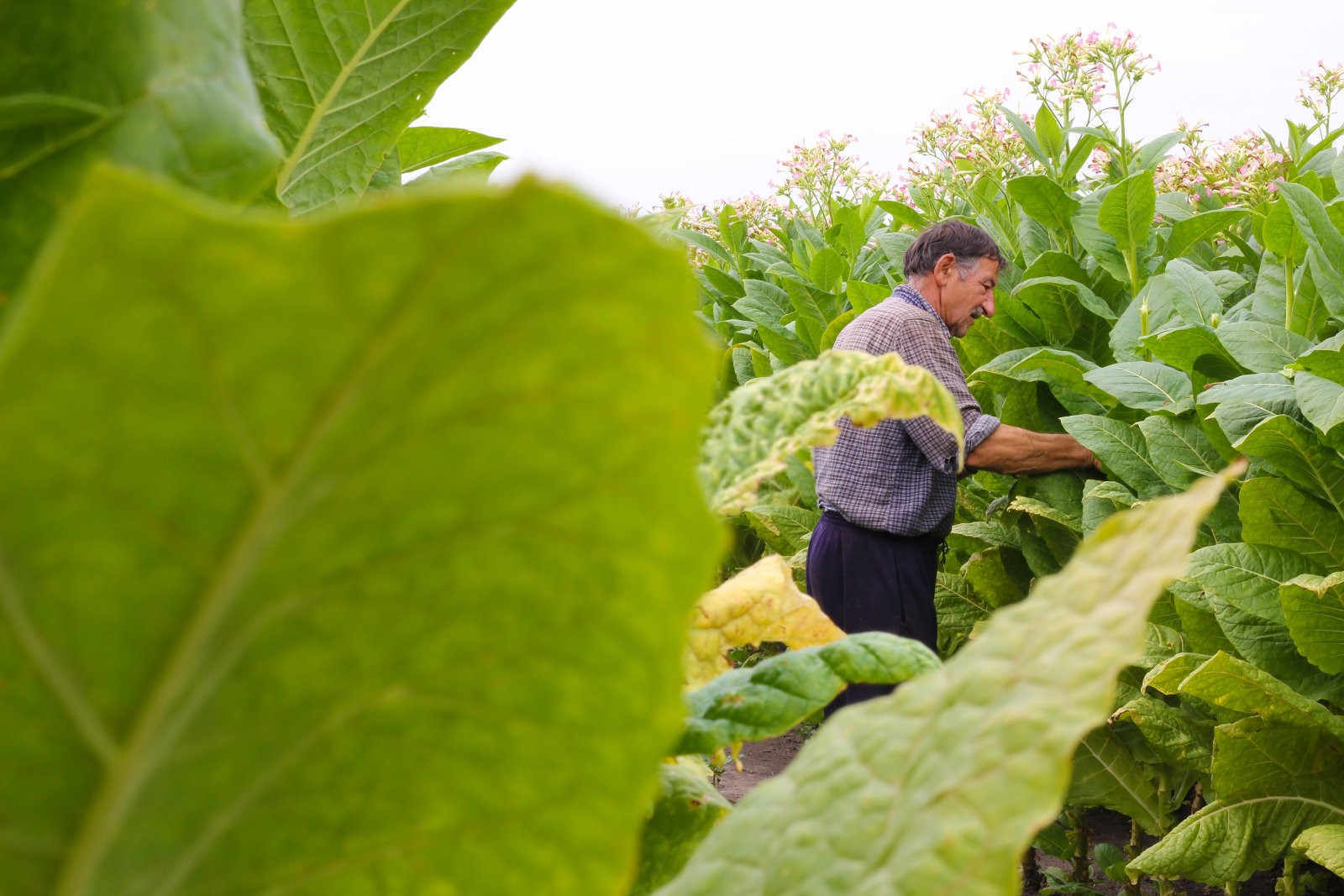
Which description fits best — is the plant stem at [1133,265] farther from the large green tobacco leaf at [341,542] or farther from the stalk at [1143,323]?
the large green tobacco leaf at [341,542]

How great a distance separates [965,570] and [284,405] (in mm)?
4306

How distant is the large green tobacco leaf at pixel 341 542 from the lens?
0.20 meters

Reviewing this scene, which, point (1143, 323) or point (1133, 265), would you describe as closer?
point (1143, 323)

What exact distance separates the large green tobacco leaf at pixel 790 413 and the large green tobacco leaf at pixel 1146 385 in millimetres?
2797

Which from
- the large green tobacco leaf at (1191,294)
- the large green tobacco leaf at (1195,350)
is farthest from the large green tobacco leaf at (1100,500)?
the large green tobacco leaf at (1191,294)

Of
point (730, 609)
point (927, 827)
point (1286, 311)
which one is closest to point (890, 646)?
point (730, 609)

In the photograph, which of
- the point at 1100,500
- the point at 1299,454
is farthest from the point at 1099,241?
the point at 1299,454

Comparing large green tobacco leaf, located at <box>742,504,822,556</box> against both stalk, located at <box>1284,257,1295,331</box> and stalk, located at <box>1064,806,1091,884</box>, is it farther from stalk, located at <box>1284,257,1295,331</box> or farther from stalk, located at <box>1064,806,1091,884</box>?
stalk, located at <box>1284,257,1295,331</box>

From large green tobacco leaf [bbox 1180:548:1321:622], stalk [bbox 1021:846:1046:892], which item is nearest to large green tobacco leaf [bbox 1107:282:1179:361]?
large green tobacco leaf [bbox 1180:548:1321:622]

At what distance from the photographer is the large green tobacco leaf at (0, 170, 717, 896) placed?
0.66 ft

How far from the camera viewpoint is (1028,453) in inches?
150

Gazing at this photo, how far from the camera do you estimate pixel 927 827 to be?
1.11 ft

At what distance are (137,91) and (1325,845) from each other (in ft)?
10.4

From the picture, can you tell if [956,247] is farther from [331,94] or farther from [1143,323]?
[331,94]
